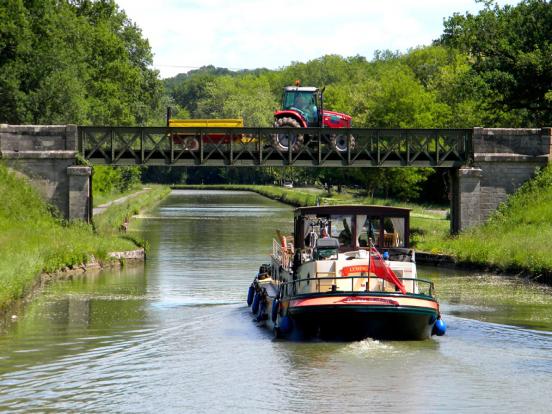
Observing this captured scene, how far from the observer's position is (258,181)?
17825 centimetres

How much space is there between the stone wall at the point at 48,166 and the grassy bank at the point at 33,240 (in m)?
0.59

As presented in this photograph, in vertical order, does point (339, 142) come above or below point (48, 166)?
above

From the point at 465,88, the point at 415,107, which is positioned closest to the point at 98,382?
the point at 465,88

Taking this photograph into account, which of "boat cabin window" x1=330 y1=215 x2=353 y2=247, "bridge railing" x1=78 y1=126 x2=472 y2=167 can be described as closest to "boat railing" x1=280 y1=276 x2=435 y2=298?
"boat cabin window" x1=330 y1=215 x2=353 y2=247

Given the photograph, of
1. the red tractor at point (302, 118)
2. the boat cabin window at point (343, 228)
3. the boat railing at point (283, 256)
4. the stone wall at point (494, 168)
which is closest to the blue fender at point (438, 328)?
the boat cabin window at point (343, 228)

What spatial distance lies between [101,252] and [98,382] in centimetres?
2479

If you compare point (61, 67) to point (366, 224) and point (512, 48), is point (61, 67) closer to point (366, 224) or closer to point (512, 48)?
point (512, 48)

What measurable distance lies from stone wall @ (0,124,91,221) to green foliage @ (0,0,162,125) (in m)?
18.9

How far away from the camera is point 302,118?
6122cm

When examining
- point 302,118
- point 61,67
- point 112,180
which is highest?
point 61,67

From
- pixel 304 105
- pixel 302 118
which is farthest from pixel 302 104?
pixel 302 118

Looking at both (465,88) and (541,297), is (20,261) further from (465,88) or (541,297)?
(465,88)

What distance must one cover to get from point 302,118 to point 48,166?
44.8 feet

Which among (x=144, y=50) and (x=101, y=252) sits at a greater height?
(x=144, y=50)
